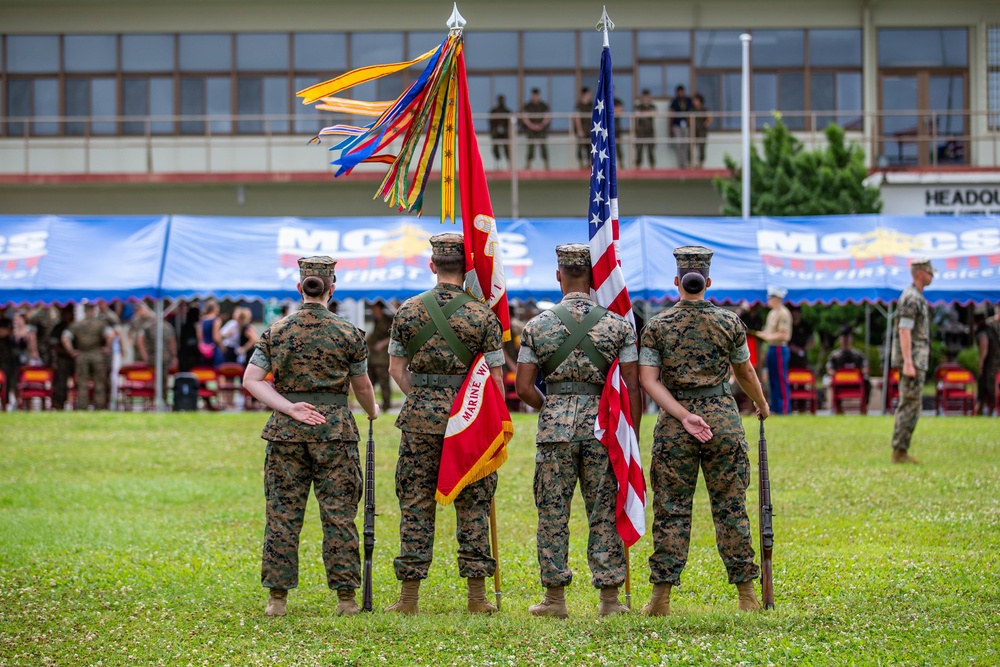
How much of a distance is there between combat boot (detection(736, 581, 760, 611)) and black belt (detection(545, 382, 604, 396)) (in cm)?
151

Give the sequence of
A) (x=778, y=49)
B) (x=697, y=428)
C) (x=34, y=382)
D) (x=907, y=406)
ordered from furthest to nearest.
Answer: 1. (x=778, y=49)
2. (x=34, y=382)
3. (x=907, y=406)
4. (x=697, y=428)

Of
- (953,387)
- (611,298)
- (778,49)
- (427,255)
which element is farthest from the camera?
(778,49)

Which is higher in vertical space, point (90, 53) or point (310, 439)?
point (90, 53)

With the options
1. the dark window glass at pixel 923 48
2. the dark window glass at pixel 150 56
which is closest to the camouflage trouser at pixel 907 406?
the dark window glass at pixel 923 48

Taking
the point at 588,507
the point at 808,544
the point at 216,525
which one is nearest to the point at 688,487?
the point at 588,507

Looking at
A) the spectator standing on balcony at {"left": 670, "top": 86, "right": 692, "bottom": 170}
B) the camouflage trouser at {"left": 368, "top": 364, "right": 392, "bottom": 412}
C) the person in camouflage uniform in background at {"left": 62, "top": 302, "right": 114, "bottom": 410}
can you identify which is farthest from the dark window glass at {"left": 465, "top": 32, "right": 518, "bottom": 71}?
the person in camouflage uniform in background at {"left": 62, "top": 302, "right": 114, "bottom": 410}

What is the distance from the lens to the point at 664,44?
36969 millimetres

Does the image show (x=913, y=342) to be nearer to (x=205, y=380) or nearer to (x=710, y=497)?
(x=710, y=497)

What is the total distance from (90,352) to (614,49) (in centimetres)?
1909

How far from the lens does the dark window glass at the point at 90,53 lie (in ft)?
122

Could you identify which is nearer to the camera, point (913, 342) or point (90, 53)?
point (913, 342)

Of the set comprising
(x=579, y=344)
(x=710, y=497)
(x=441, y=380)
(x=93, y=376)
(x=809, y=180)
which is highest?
(x=809, y=180)

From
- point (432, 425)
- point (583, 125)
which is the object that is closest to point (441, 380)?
point (432, 425)

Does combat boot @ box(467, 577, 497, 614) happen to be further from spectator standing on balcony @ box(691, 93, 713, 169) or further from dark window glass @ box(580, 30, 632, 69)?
dark window glass @ box(580, 30, 632, 69)
